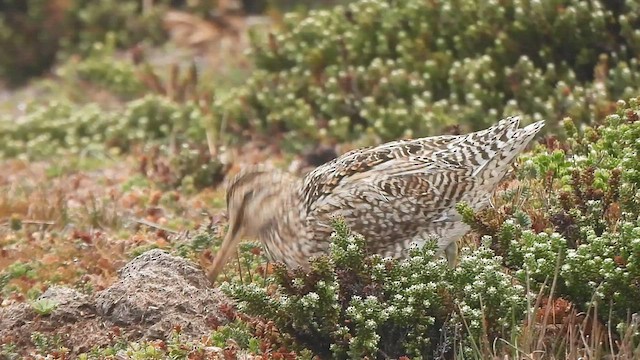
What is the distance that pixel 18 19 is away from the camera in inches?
610

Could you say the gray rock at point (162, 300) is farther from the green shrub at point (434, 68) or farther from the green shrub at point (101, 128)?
the green shrub at point (101, 128)

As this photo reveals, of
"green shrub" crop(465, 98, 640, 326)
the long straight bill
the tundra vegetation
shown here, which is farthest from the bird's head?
"green shrub" crop(465, 98, 640, 326)

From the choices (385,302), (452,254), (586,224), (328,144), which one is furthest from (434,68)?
(385,302)

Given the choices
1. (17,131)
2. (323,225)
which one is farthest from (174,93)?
(323,225)

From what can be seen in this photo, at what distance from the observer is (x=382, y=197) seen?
6352mm

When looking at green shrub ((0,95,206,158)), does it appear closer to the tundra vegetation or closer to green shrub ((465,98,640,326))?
the tundra vegetation

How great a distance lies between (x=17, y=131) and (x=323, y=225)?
662 centimetres

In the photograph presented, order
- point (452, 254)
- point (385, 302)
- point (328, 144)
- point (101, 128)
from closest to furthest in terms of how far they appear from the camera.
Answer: point (385, 302) < point (452, 254) < point (328, 144) < point (101, 128)

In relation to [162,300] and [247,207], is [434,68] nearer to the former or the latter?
[247,207]

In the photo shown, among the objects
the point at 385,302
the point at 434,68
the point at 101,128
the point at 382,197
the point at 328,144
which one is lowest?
the point at 101,128

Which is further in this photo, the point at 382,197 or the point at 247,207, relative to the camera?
the point at 247,207

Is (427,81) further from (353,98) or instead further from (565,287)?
(565,287)

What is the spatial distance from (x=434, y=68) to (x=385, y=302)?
16.5 ft

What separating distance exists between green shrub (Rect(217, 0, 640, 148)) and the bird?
2818 mm
